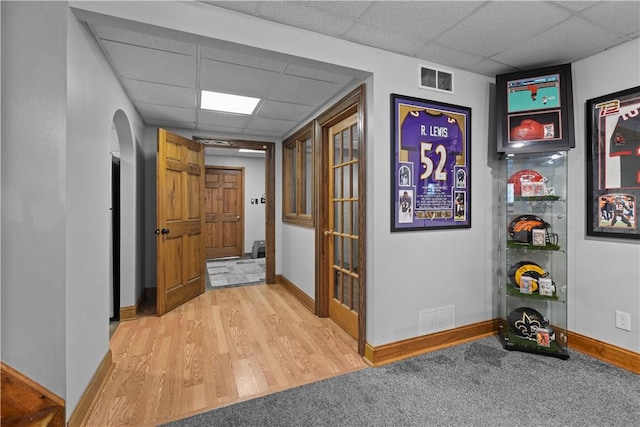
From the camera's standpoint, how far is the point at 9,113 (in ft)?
4.68

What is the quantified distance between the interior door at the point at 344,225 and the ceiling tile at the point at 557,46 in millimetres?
1346

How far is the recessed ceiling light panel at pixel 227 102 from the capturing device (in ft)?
9.78

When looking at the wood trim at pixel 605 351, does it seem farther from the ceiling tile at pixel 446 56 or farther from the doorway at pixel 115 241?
the doorway at pixel 115 241

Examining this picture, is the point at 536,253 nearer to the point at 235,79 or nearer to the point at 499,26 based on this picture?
the point at 499,26

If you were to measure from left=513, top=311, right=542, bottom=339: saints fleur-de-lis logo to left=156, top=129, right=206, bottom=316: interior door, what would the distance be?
3.46 m

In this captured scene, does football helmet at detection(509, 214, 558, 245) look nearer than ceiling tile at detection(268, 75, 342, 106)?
Yes

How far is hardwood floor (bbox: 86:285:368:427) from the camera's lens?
1.83m

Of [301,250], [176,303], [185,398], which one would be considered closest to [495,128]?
[301,250]

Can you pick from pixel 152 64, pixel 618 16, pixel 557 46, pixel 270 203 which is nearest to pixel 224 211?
pixel 270 203

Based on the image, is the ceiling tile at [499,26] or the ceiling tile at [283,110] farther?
the ceiling tile at [283,110]

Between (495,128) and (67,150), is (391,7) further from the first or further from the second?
(67,150)

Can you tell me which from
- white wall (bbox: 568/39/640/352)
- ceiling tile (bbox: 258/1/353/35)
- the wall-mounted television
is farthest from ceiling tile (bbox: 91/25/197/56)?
white wall (bbox: 568/39/640/352)

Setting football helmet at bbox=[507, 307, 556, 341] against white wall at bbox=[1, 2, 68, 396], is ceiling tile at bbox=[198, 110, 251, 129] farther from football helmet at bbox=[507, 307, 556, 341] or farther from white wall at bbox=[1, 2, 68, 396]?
football helmet at bbox=[507, 307, 556, 341]

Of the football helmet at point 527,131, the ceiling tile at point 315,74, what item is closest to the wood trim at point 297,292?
the ceiling tile at point 315,74
